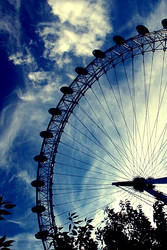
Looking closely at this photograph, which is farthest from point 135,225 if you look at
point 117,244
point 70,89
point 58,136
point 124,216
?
point 70,89

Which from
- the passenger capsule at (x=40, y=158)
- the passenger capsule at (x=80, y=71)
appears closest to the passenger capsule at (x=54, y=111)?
the passenger capsule at (x=80, y=71)

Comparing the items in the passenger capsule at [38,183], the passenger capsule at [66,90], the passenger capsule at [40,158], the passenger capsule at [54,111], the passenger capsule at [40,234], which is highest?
the passenger capsule at [66,90]

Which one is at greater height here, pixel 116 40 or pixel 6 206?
pixel 116 40

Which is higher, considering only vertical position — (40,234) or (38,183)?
(38,183)

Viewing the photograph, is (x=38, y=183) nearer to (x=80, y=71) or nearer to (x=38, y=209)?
(x=38, y=209)

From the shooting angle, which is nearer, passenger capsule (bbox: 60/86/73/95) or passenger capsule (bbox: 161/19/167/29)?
passenger capsule (bbox: 161/19/167/29)

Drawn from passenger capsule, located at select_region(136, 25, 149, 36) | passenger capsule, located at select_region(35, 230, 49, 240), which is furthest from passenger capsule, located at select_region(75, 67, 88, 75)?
passenger capsule, located at select_region(35, 230, 49, 240)

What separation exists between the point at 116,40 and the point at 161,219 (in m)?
17.7

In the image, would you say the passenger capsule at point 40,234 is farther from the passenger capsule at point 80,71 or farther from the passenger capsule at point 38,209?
the passenger capsule at point 80,71

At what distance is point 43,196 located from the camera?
68.2 feet

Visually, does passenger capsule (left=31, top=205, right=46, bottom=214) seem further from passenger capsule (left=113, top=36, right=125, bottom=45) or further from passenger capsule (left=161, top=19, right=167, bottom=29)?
passenger capsule (left=161, top=19, right=167, bottom=29)

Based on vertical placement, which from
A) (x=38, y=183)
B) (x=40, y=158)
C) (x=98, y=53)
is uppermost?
(x=98, y=53)

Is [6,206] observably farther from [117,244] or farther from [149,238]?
[149,238]

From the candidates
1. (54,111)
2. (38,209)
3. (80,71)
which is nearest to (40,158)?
(38,209)
